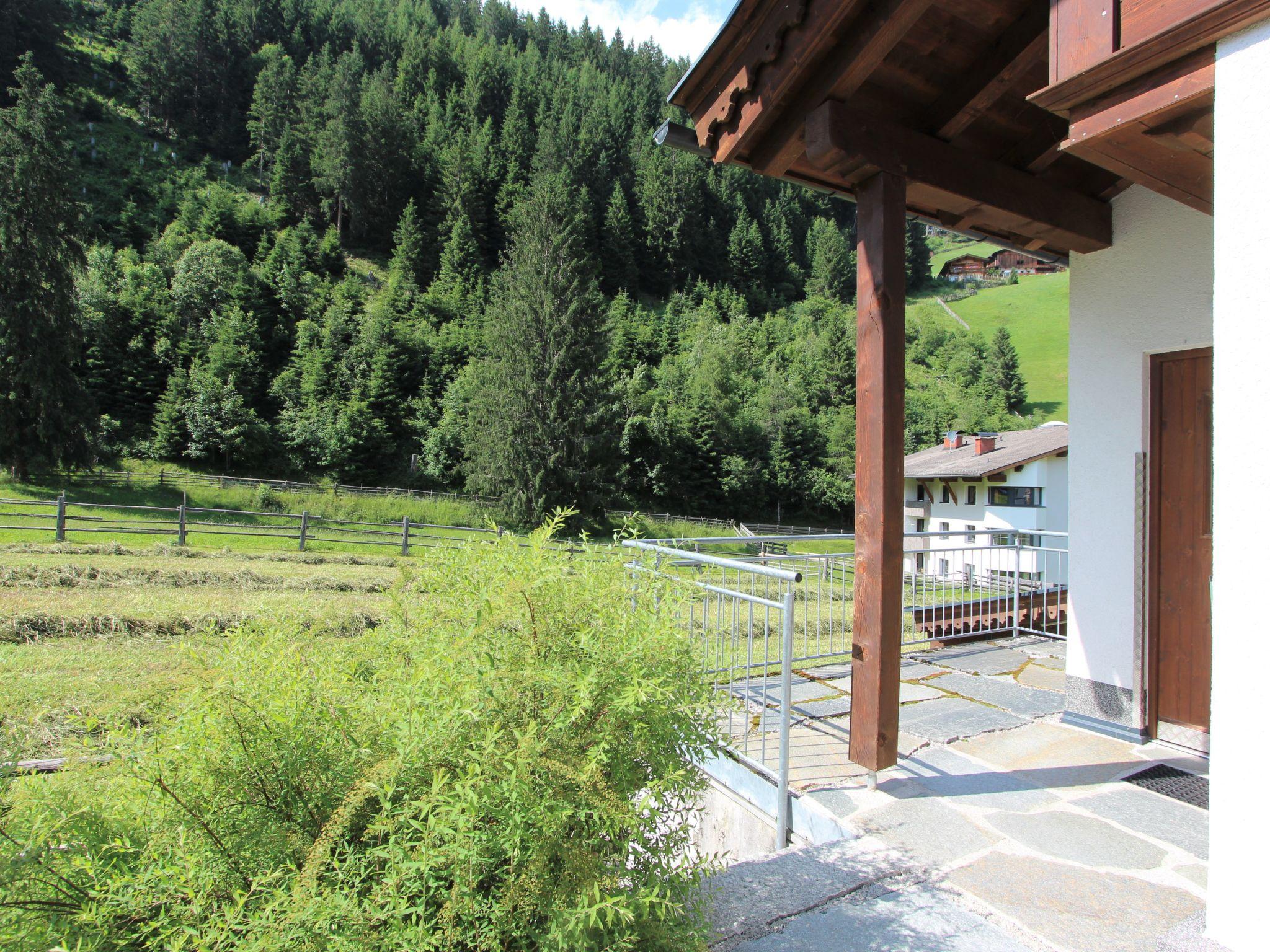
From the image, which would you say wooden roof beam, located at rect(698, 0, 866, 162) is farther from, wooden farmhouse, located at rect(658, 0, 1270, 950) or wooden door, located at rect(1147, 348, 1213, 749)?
wooden door, located at rect(1147, 348, 1213, 749)

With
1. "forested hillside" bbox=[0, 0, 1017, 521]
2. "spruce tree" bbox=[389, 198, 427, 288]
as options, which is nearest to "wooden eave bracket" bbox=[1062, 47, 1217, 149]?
"forested hillside" bbox=[0, 0, 1017, 521]

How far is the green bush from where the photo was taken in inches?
53.4

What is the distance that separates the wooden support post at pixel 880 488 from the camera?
9.94 feet

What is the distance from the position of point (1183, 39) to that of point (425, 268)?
58.6 metres

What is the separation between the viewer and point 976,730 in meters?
3.97

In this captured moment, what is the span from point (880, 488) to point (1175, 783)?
2158 millimetres

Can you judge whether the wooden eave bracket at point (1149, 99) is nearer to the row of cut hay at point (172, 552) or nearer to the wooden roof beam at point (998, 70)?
the wooden roof beam at point (998, 70)

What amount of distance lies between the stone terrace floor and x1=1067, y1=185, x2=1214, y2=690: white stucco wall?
663 mm

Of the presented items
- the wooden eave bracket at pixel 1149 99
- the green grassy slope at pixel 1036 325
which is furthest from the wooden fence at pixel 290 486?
the green grassy slope at pixel 1036 325

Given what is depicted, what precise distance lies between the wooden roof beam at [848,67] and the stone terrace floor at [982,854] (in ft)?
10.8

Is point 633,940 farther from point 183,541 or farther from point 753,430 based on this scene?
point 753,430

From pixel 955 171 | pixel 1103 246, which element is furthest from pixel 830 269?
pixel 955 171

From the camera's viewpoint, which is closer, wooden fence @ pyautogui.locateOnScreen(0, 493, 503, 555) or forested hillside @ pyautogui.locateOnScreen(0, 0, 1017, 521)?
wooden fence @ pyautogui.locateOnScreen(0, 493, 503, 555)

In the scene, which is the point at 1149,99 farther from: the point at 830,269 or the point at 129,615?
the point at 830,269
